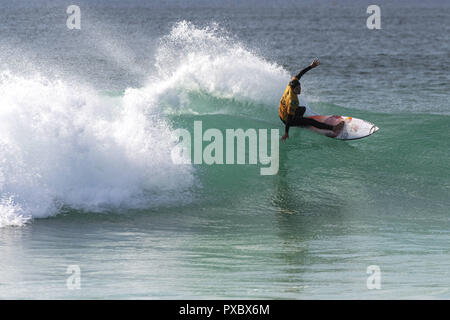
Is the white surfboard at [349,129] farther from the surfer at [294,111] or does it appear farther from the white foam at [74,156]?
the white foam at [74,156]

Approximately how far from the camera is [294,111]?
14516 millimetres

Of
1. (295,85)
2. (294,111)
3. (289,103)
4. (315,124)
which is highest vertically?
(295,85)

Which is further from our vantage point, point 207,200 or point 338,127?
point 338,127

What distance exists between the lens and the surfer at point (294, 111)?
1418cm

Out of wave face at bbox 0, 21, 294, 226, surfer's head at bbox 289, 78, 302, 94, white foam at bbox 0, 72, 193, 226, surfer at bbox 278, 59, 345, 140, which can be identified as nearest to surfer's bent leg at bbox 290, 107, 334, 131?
surfer at bbox 278, 59, 345, 140

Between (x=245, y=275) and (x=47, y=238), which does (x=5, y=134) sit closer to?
(x=47, y=238)

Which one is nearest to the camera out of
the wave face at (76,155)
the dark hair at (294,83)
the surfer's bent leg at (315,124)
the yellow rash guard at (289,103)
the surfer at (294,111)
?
the wave face at (76,155)

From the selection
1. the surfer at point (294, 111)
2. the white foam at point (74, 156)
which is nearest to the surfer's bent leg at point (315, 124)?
the surfer at point (294, 111)

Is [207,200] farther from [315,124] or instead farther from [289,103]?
[315,124]

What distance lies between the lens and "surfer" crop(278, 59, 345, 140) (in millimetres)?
14180

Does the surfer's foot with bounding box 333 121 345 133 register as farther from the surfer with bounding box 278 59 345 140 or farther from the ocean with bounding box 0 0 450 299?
the ocean with bounding box 0 0 450 299

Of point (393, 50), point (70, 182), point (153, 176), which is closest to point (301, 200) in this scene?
point (153, 176)

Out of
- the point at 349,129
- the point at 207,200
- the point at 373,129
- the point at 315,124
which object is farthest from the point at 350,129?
the point at 207,200

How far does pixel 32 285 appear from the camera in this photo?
764 cm
